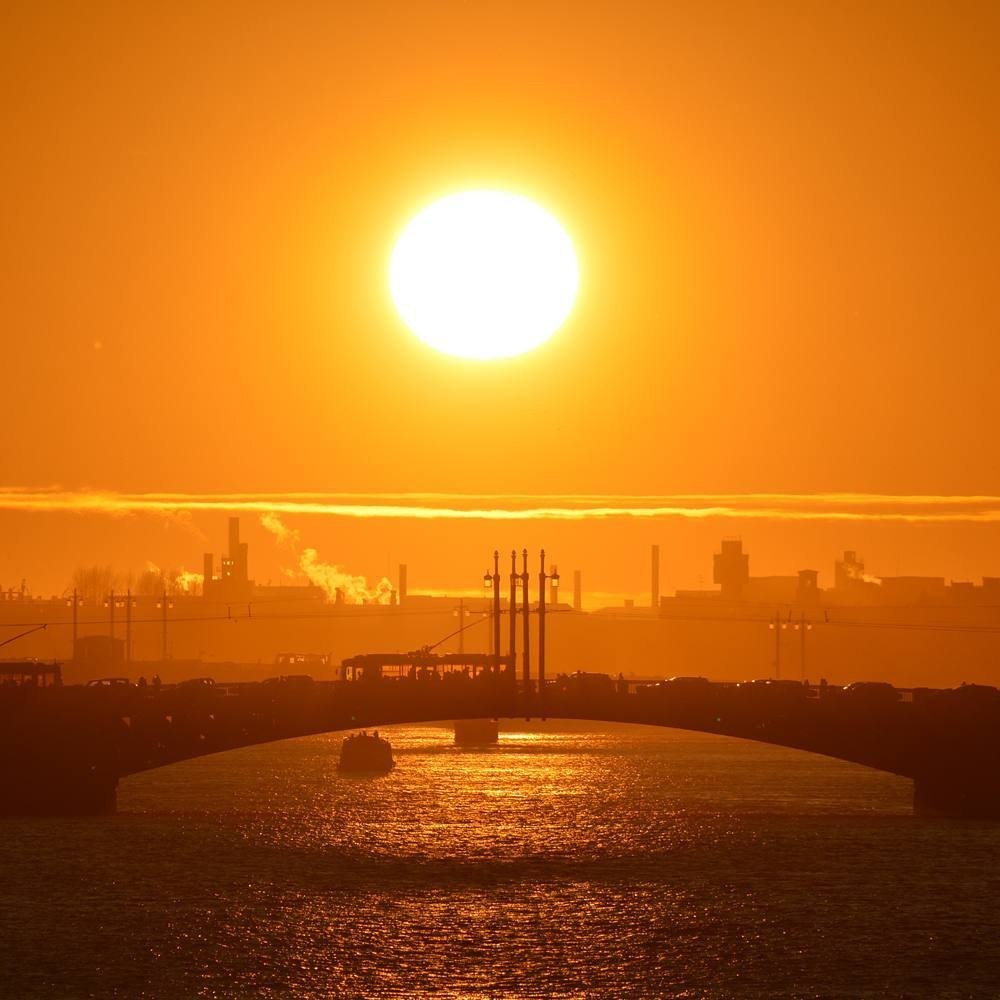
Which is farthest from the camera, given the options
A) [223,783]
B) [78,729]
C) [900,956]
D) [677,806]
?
[223,783]

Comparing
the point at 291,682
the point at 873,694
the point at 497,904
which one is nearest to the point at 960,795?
the point at 873,694

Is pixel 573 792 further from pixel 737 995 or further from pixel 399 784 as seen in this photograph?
pixel 737 995

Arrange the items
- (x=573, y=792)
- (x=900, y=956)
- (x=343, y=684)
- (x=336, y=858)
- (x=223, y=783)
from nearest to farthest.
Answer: (x=900, y=956), (x=336, y=858), (x=343, y=684), (x=573, y=792), (x=223, y=783)

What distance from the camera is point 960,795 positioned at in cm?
13138

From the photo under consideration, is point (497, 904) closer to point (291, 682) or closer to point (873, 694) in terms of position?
point (873, 694)

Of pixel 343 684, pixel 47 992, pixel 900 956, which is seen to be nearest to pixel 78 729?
pixel 343 684

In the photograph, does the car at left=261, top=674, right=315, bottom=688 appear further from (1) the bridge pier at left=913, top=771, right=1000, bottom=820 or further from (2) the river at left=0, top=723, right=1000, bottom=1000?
(1) the bridge pier at left=913, top=771, right=1000, bottom=820

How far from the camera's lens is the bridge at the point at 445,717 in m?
129

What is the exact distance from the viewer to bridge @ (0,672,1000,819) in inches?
5094

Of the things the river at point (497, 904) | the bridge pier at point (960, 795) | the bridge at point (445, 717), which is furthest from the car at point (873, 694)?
the river at point (497, 904)

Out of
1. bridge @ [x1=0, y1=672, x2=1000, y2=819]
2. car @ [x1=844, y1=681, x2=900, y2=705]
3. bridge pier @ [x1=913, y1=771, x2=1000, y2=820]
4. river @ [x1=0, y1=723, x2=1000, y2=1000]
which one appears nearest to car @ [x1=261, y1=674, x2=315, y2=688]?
bridge @ [x1=0, y1=672, x2=1000, y2=819]

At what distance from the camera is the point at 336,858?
119 m

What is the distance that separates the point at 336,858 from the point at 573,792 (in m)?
67.9

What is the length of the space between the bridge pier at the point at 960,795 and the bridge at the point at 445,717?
0.31 feet
